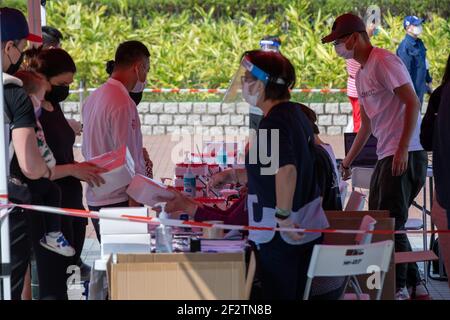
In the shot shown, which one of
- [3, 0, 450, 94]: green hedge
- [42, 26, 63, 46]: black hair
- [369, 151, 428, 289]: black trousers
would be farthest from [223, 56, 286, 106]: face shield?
[3, 0, 450, 94]: green hedge

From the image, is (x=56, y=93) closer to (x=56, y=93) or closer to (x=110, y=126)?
(x=56, y=93)

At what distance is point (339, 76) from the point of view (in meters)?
16.3

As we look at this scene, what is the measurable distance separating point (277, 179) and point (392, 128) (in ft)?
6.39

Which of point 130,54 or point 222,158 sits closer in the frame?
point 130,54

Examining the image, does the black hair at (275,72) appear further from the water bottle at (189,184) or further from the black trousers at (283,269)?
the water bottle at (189,184)

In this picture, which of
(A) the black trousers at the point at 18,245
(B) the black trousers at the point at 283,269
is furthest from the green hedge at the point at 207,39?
(B) the black trousers at the point at 283,269

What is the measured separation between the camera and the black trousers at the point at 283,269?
15.6 feet

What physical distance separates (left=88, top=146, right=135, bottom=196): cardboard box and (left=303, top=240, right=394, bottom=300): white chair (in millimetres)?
1421

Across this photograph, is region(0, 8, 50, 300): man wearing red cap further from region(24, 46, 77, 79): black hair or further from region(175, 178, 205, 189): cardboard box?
region(175, 178, 205, 189): cardboard box

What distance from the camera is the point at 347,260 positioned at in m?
4.75

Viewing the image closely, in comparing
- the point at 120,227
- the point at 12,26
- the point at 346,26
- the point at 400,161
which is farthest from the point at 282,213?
the point at 346,26

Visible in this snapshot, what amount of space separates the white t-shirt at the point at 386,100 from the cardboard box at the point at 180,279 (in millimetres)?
2215
